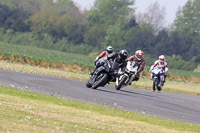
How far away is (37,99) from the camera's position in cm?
1431

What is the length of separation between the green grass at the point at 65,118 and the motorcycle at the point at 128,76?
7106 millimetres

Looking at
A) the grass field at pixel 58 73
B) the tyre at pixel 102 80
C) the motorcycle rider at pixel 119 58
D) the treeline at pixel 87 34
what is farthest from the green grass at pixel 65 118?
the treeline at pixel 87 34

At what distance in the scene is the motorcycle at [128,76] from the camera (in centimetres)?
2192

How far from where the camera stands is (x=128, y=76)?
72.4 ft

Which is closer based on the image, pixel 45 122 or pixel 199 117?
pixel 45 122

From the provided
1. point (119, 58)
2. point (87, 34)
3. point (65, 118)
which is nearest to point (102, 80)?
point (119, 58)

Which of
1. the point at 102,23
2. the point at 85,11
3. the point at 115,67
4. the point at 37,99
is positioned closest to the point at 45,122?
the point at 37,99

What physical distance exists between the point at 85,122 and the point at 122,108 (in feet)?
14.7

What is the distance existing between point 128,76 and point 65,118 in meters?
10.9

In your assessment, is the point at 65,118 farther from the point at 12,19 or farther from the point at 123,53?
the point at 12,19

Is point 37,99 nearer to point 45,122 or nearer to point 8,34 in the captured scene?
point 45,122

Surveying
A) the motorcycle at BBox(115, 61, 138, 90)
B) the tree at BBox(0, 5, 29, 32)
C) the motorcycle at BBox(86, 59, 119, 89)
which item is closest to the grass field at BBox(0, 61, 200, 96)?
the motorcycle at BBox(115, 61, 138, 90)

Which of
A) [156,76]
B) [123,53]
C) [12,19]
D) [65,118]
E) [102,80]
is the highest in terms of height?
[12,19]

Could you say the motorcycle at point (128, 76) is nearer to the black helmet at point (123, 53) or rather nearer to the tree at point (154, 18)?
the black helmet at point (123, 53)
